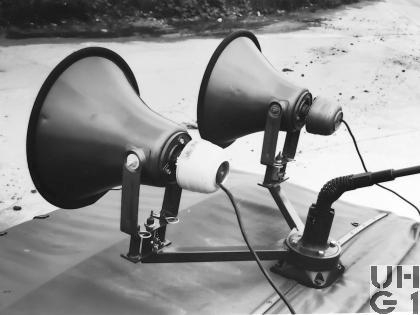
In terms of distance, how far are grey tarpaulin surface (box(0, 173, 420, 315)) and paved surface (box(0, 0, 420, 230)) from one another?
0.44 m

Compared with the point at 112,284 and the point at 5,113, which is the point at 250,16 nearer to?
the point at 5,113

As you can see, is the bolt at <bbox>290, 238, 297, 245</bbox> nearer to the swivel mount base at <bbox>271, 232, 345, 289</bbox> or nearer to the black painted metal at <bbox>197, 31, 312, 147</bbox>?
the swivel mount base at <bbox>271, 232, 345, 289</bbox>

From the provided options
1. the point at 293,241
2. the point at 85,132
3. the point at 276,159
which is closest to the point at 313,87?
the point at 276,159

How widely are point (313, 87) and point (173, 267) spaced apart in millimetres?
2750

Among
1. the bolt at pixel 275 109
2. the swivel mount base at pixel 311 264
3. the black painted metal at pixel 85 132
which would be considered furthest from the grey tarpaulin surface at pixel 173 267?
the bolt at pixel 275 109

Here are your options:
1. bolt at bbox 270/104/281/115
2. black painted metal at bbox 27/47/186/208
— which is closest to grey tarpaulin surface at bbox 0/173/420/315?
black painted metal at bbox 27/47/186/208

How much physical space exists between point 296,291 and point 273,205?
1.60 feet

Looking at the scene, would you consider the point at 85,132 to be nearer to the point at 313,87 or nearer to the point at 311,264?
A: the point at 311,264

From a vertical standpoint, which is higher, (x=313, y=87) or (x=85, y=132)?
(x=85, y=132)

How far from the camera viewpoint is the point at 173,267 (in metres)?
1.50

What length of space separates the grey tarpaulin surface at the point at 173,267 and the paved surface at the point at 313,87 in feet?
1.45

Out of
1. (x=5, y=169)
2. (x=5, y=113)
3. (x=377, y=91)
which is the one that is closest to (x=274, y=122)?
(x=5, y=169)

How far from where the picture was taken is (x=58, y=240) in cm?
161

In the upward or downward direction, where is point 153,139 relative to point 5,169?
upward
